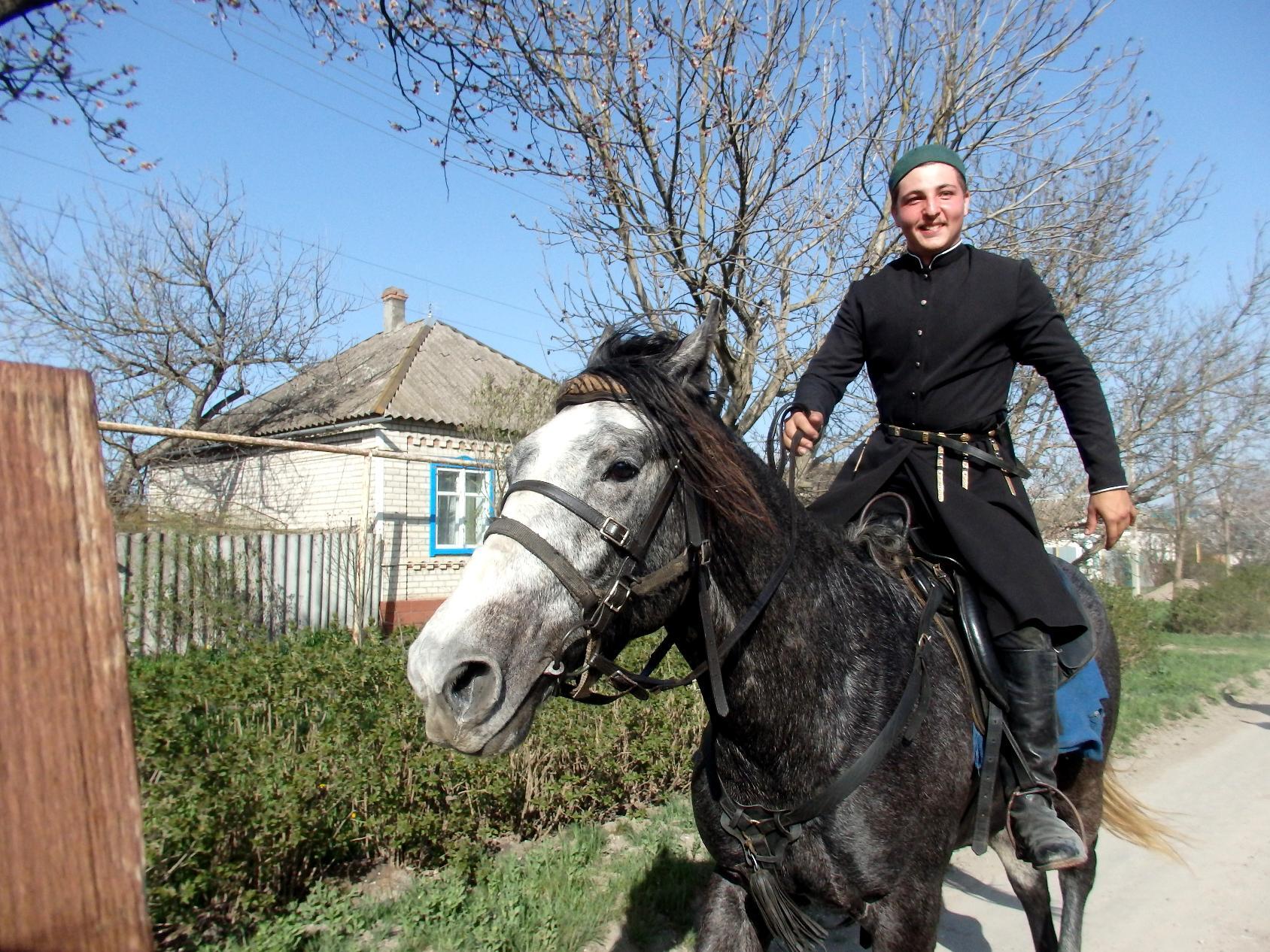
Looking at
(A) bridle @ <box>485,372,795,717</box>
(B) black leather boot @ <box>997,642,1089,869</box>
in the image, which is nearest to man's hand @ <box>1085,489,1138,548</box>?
(B) black leather boot @ <box>997,642,1089,869</box>

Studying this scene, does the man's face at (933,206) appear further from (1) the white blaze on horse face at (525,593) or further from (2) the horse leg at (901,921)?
(2) the horse leg at (901,921)

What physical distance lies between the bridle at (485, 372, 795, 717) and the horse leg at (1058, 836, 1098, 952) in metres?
2.29

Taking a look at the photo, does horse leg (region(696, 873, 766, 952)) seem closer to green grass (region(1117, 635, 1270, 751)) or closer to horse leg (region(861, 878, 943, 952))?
horse leg (region(861, 878, 943, 952))

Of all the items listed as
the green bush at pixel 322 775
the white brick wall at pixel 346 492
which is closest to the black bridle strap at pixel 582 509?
the green bush at pixel 322 775

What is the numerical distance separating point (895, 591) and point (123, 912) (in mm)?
2287

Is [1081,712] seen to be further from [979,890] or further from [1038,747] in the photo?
[979,890]

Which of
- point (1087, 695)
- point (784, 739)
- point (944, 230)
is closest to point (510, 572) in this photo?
point (784, 739)

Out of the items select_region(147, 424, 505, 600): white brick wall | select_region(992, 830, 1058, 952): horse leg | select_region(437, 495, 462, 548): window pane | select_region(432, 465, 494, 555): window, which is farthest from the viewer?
select_region(437, 495, 462, 548): window pane

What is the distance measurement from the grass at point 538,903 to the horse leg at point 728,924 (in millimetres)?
1351

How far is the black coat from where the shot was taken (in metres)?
2.60

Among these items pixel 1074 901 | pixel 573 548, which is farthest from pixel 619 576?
pixel 1074 901

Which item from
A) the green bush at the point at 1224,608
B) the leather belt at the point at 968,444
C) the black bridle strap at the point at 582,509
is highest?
the leather belt at the point at 968,444

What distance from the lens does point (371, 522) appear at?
12977 mm

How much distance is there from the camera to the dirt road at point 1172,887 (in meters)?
4.04
